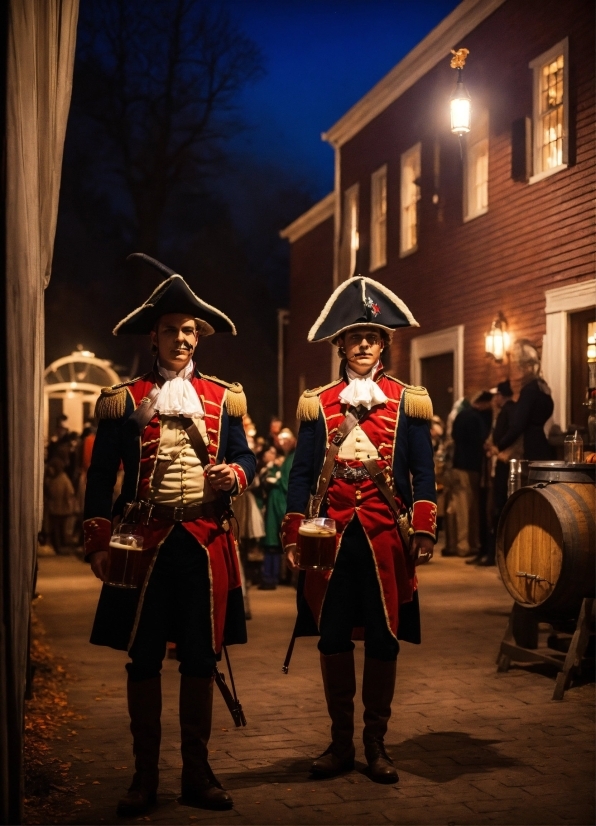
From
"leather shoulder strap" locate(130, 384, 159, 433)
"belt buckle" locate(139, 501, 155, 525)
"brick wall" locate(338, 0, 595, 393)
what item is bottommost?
"belt buckle" locate(139, 501, 155, 525)

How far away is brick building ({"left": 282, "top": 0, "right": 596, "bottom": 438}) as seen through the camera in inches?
516

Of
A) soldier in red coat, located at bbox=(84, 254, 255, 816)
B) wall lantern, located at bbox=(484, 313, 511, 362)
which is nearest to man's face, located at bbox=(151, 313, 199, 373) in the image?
soldier in red coat, located at bbox=(84, 254, 255, 816)

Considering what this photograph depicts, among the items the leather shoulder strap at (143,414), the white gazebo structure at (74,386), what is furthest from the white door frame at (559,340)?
the white gazebo structure at (74,386)

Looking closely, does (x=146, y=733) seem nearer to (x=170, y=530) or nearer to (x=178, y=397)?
(x=170, y=530)

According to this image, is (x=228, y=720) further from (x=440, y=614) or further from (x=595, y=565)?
(x=440, y=614)

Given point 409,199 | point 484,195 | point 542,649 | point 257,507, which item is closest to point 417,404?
point 542,649

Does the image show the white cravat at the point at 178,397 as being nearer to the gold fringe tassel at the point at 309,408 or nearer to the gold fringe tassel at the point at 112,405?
the gold fringe tassel at the point at 112,405

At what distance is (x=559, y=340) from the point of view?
13.3 m

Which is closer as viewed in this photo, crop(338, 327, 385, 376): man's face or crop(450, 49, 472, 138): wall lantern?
crop(338, 327, 385, 376): man's face

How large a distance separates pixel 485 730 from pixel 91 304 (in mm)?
39824

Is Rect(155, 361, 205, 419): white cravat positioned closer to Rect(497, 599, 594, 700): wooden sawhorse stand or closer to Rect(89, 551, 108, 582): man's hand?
Rect(89, 551, 108, 582): man's hand

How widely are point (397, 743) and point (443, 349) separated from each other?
1217 centimetres

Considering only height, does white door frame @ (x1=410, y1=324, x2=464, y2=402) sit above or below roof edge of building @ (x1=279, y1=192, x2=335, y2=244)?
below

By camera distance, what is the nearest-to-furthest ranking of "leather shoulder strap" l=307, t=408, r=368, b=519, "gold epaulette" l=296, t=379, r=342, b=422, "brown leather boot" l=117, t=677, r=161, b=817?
1. "brown leather boot" l=117, t=677, r=161, b=817
2. "leather shoulder strap" l=307, t=408, r=368, b=519
3. "gold epaulette" l=296, t=379, r=342, b=422
